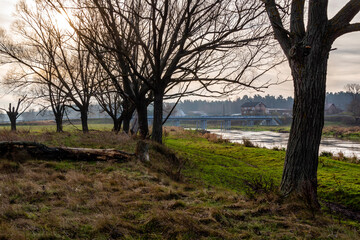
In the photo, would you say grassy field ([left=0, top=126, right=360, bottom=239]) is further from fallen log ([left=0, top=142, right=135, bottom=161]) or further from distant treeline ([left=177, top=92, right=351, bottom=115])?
distant treeline ([left=177, top=92, right=351, bottom=115])

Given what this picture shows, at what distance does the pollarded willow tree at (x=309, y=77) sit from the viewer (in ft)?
15.3

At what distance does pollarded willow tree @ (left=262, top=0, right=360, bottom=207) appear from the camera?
4.65 metres

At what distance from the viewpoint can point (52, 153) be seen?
254 inches

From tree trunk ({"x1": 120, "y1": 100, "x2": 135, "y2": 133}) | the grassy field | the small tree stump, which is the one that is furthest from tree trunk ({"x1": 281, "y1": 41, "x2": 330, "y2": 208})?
tree trunk ({"x1": 120, "y1": 100, "x2": 135, "y2": 133})

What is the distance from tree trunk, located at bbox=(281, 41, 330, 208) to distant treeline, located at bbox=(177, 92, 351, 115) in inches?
4971

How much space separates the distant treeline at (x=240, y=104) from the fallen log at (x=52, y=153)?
124178 millimetres

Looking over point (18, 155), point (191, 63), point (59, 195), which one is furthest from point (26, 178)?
point (191, 63)

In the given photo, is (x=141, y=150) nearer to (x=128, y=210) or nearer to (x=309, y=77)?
(x=128, y=210)

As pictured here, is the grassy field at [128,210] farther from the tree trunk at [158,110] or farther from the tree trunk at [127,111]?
the tree trunk at [127,111]

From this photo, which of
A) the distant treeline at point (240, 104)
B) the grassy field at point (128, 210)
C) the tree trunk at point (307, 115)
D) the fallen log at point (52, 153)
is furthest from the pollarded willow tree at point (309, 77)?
the distant treeline at point (240, 104)

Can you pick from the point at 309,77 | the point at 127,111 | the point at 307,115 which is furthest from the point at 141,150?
the point at 127,111

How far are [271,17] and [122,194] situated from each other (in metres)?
4.65

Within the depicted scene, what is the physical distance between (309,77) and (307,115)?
29.0 inches

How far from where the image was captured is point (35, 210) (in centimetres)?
329
